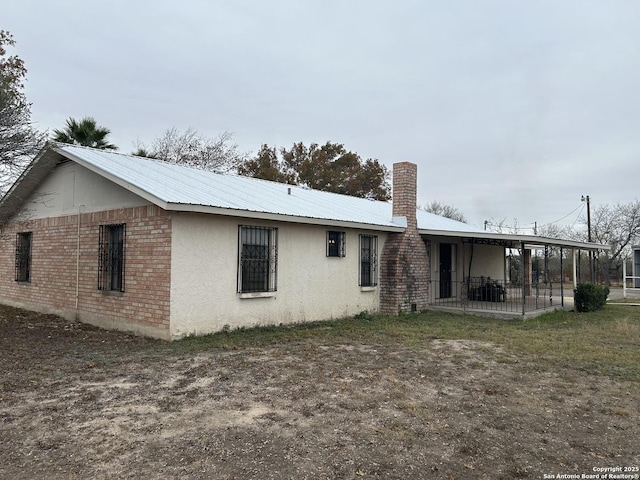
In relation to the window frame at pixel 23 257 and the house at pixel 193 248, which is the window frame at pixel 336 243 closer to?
the house at pixel 193 248

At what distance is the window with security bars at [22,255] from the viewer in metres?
12.7

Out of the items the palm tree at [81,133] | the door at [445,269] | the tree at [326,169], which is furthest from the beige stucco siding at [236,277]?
the tree at [326,169]

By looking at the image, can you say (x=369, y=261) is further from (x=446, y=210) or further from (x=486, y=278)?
(x=446, y=210)

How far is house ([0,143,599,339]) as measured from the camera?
847 cm

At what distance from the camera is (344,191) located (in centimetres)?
3450

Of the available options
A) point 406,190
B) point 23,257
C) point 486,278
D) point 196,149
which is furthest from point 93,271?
point 196,149

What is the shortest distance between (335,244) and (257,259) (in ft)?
8.41

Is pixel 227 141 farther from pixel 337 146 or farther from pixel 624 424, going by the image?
pixel 624 424

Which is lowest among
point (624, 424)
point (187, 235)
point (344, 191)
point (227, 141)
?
point (624, 424)

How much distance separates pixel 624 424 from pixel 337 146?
3251cm

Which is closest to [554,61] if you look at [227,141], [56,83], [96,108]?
[56,83]

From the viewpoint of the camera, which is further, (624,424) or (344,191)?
(344,191)

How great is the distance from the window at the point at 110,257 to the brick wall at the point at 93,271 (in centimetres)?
18

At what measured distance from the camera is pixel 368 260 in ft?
41.1
